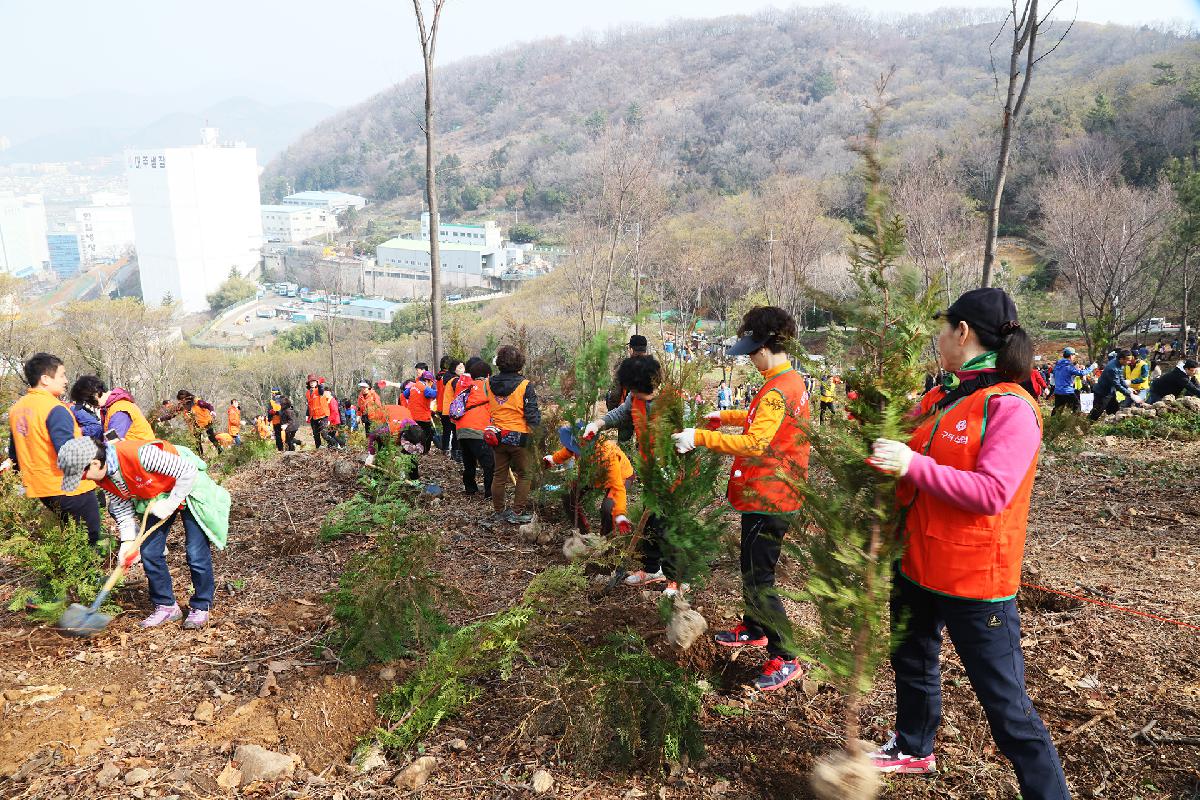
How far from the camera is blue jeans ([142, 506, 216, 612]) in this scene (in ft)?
13.6

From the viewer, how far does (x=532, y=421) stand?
6012 millimetres

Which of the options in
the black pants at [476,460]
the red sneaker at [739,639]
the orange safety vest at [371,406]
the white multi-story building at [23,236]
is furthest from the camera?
the white multi-story building at [23,236]

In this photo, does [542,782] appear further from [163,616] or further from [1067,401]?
[1067,401]

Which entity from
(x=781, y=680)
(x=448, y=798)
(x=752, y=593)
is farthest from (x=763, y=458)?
(x=448, y=798)

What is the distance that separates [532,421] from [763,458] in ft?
10.4

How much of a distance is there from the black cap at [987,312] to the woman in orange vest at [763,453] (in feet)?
2.49

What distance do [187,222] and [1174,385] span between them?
119 metres

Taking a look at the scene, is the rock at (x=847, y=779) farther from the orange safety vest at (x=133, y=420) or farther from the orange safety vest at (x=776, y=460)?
the orange safety vest at (x=133, y=420)

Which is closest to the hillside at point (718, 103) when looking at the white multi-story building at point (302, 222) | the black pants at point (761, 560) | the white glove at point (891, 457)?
the white multi-story building at point (302, 222)

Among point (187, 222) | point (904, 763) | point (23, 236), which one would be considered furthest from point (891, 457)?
point (23, 236)

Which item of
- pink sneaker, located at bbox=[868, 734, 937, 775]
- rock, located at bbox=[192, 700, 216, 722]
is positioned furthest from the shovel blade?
pink sneaker, located at bbox=[868, 734, 937, 775]

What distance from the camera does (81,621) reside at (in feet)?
13.1

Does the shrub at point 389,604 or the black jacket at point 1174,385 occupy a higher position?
the shrub at point 389,604

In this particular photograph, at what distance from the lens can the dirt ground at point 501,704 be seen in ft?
9.13
